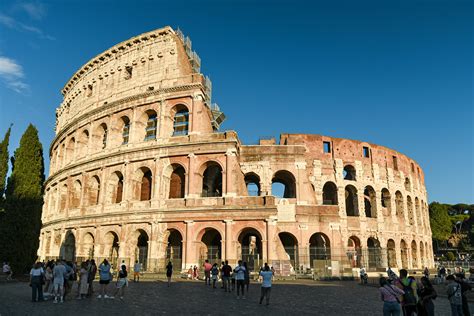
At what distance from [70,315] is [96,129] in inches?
867

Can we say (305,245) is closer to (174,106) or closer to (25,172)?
(174,106)

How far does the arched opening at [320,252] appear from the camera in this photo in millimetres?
21250

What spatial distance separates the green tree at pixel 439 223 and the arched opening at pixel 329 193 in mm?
31710

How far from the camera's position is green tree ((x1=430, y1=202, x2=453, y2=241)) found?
53062 millimetres

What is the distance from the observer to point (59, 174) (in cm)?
3055

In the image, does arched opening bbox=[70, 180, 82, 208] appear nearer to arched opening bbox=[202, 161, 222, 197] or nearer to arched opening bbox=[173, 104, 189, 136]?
arched opening bbox=[173, 104, 189, 136]

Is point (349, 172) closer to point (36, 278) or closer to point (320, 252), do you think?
point (320, 252)

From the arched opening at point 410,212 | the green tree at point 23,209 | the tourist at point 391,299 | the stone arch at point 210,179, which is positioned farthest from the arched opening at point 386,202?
the green tree at point 23,209

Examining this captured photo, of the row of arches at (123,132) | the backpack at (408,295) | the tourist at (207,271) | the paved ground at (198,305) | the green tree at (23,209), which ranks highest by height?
the row of arches at (123,132)

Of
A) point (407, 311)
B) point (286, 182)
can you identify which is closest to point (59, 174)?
point (286, 182)

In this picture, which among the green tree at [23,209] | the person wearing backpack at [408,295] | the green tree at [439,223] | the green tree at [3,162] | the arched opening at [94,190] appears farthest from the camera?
the green tree at [439,223]

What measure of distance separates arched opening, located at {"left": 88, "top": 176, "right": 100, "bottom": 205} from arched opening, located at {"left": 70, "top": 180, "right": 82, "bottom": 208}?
161cm

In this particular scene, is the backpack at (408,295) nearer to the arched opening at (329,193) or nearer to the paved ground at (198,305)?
the paved ground at (198,305)

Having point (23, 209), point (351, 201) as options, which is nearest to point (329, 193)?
point (351, 201)
